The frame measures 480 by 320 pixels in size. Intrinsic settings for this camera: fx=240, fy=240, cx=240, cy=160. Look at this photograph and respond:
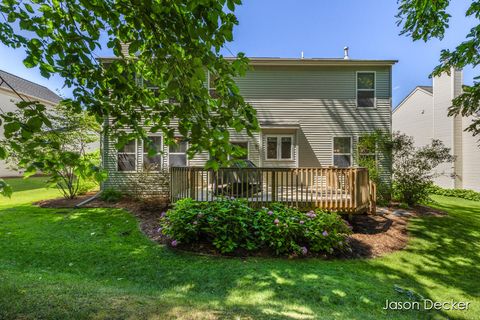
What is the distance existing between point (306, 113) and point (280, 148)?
205cm

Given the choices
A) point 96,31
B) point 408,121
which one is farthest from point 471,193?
point 96,31

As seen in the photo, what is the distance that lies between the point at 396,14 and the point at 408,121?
13.6 m

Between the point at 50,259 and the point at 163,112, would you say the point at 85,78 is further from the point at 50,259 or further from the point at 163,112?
the point at 50,259

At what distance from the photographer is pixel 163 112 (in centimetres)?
251

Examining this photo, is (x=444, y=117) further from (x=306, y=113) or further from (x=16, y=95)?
(x=16, y=95)

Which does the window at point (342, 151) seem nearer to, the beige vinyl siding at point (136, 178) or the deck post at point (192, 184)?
the deck post at point (192, 184)

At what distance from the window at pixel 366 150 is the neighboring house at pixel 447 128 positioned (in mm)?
5169

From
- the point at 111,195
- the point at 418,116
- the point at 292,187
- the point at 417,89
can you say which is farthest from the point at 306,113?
the point at 417,89

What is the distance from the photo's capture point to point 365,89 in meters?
11.0

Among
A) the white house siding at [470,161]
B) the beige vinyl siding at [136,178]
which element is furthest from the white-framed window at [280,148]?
the white house siding at [470,161]

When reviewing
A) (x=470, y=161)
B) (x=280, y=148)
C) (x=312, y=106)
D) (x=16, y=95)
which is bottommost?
(x=470, y=161)

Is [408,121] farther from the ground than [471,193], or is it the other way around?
[408,121]

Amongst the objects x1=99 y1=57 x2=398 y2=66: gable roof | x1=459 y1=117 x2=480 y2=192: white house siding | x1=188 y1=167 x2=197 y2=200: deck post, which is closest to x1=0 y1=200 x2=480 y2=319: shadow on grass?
x1=188 y1=167 x2=197 y2=200: deck post

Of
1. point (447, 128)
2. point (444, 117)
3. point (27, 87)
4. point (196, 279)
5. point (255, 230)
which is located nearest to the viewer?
point (196, 279)
